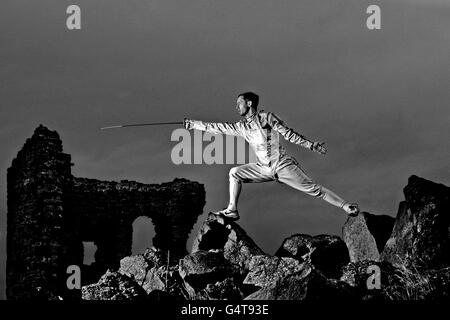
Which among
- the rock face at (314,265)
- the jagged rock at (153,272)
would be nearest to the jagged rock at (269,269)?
the rock face at (314,265)

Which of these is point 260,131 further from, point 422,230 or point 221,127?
point 422,230

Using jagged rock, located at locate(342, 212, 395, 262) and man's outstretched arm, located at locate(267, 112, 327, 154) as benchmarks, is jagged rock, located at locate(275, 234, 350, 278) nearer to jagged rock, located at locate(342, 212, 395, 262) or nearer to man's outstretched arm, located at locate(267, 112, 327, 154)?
A: jagged rock, located at locate(342, 212, 395, 262)

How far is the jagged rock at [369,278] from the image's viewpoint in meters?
→ 15.7

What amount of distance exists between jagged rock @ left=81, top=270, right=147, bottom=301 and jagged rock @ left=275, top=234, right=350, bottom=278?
2.70 metres

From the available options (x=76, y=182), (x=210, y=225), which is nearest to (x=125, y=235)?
(x=76, y=182)

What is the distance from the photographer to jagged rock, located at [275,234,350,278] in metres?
17.2

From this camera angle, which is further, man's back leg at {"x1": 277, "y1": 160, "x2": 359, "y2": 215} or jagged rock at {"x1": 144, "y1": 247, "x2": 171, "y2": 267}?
jagged rock at {"x1": 144, "y1": 247, "x2": 171, "y2": 267}

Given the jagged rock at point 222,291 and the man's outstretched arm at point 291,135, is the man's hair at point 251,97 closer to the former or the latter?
the man's outstretched arm at point 291,135

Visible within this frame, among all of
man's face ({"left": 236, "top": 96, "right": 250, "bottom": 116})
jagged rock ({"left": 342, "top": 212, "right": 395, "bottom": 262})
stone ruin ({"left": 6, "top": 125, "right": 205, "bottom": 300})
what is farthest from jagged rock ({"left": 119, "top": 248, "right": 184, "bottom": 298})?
stone ruin ({"left": 6, "top": 125, "right": 205, "bottom": 300})

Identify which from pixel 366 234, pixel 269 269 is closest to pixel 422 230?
pixel 366 234

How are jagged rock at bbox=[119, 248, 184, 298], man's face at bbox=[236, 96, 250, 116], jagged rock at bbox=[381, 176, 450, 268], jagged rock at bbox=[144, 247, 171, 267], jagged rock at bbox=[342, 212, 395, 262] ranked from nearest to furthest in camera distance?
man's face at bbox=[236, 96, 250, 116] → jagged rock at bbox=[119, 248, 184, 298] → jagged rock at bbox=[381, 176, 450, 268] → jagged rock at bbox=[144, 247, 171, 267] → jagged rock at bbox=[342, 212, 395, 262]

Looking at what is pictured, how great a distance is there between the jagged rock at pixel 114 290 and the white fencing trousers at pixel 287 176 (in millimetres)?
2483

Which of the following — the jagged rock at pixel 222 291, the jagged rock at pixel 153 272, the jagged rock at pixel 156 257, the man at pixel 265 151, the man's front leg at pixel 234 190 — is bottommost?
the jagged rock at pixel 222 291
